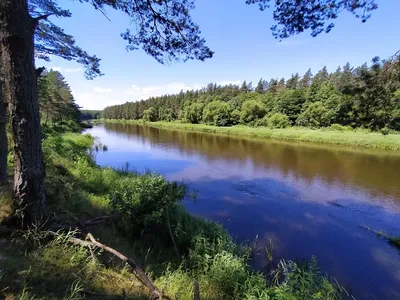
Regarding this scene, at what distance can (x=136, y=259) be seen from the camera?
4859 millimetres

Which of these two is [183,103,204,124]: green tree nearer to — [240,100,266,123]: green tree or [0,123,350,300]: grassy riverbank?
[240,100,266,123]: green tree

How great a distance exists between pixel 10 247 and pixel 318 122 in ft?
148

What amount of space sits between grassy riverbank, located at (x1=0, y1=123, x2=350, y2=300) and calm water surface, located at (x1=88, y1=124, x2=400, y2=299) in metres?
2.18

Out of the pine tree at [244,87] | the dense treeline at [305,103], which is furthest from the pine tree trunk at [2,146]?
the pine tree at [244,87]

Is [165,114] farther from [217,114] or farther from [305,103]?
[305,103]

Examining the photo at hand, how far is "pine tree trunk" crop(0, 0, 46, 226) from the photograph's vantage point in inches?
132

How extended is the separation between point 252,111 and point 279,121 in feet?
24.1

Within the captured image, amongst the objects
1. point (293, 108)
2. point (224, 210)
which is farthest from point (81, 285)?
point (293, 108)

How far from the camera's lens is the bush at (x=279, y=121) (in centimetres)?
4450

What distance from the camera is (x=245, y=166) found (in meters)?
19.9

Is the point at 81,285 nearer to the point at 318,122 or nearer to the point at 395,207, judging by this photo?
the point at 395,207

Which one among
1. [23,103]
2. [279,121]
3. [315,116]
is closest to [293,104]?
[279,121]

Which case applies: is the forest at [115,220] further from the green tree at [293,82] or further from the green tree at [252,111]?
the green tree at [293,82]

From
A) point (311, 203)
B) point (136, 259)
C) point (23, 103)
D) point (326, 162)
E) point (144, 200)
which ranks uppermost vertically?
point (23, 103)
